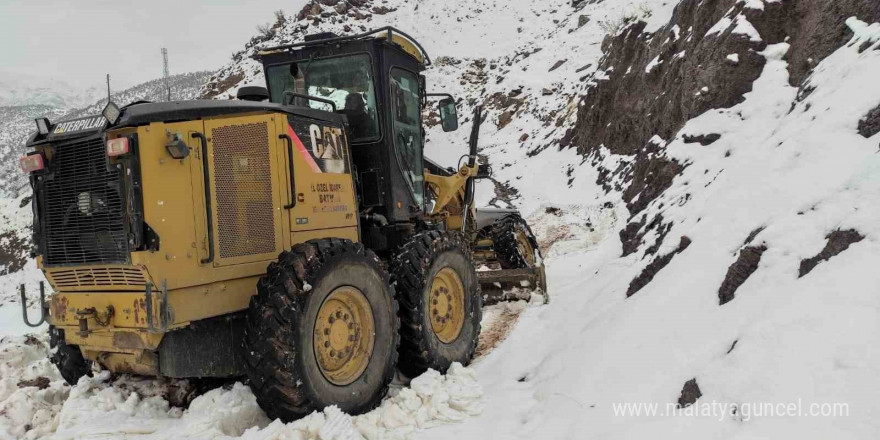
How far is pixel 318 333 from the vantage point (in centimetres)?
376

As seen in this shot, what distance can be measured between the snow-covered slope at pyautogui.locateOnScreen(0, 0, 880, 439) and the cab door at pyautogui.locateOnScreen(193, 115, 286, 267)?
39.2 inches

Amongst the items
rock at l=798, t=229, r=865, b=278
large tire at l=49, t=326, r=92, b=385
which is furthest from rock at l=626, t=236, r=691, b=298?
large tire at l=49, t=326, r=92, b=385

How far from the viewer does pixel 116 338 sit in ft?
11.5

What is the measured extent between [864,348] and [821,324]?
0.80 feet

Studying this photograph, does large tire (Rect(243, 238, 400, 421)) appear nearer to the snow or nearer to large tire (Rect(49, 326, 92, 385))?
large tire (Rect(49, 326, 92, 385))

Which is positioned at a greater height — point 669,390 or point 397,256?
point 397,256

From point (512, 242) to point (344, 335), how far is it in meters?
4.54

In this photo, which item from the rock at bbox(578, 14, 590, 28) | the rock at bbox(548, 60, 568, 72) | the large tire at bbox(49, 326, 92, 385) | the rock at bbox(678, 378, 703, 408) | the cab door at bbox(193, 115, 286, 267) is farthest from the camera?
the rock at bbox(578, 14, 590, 28)

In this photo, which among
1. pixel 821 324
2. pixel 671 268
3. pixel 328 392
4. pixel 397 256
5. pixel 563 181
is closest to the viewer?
pixel 821 324

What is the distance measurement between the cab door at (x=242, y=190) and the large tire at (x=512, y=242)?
15.3ft

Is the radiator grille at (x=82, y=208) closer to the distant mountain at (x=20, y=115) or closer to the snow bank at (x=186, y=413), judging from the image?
the snow bank at (x=186, y=413)

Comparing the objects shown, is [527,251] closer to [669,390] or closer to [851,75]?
[851,75]

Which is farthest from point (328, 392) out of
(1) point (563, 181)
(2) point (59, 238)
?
(1) point (563, 181)

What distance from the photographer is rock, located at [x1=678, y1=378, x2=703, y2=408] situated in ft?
9.13
